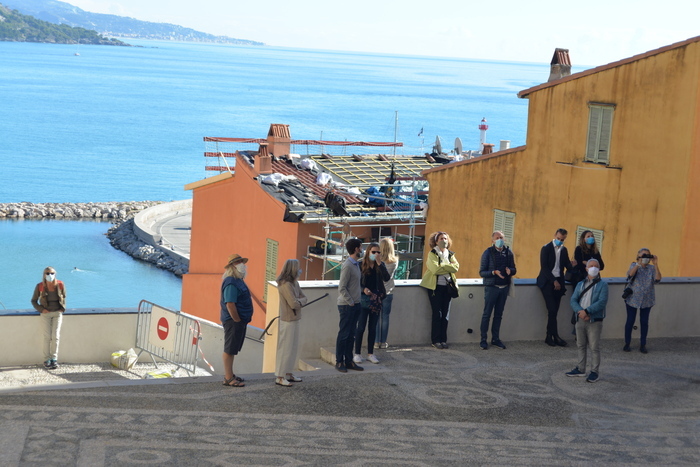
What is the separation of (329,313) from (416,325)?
1.40m

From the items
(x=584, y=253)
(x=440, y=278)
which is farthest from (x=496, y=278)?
(x=584, y=253)

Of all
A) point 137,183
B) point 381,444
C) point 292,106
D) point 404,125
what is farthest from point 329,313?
point 292,106

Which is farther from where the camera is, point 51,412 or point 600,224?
point 600,224

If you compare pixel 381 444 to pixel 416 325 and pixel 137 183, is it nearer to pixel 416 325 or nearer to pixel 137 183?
pixel 416 325

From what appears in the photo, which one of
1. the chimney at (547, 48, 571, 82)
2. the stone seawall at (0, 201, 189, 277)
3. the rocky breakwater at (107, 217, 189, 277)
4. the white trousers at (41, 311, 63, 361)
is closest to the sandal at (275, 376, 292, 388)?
the white trousers at (41, 311, 63, 361)

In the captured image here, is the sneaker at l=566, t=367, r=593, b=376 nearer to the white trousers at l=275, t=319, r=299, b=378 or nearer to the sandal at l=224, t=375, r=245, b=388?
the white trousers at l=275, t=319, r=299, b=378

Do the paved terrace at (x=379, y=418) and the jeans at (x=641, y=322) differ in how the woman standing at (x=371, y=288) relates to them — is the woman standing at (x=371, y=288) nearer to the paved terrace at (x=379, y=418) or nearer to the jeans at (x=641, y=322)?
the paved terrace at (x=379, y=418)

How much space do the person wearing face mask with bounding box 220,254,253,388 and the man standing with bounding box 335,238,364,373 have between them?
1.21 meters

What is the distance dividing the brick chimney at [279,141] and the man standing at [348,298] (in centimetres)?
2089

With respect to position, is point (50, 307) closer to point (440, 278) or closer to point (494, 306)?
point (440, 278)

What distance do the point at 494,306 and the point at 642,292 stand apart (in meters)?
2.15

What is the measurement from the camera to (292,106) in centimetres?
19438

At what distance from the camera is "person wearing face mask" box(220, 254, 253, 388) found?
11.0 metres

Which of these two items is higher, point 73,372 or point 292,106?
point 292,106
